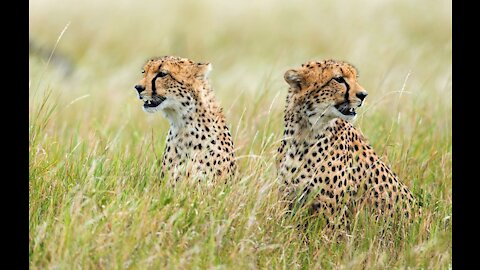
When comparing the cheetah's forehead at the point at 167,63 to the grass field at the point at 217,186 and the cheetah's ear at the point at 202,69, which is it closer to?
the cheetah's ear at the point at 202,69

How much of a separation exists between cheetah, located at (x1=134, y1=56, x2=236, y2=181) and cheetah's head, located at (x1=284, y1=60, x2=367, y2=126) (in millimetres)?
393

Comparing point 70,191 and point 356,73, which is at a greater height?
point 356,73

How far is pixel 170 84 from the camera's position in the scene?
4.68 meters

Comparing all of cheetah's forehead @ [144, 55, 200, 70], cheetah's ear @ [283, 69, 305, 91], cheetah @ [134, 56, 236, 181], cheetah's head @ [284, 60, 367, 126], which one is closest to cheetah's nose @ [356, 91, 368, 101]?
cheetah's head @ [284, 60, 367, 126]

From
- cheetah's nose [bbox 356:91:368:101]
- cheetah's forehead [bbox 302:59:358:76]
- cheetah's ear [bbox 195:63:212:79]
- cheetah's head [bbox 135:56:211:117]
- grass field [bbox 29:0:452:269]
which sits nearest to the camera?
grass field [bbox 29:0:452:269]

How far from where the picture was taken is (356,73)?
14.9 ft

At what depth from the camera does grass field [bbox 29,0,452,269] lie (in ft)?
12.3

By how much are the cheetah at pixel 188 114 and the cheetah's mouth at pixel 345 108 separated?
577 millimetres

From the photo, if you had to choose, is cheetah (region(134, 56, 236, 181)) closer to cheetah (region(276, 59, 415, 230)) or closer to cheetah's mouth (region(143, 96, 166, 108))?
cheetah's mouth (region(143, 96, 166, 108))

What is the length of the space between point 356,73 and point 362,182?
0.51 m

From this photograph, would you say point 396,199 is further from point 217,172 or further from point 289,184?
point 217,172

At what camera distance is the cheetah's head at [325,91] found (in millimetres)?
4434
